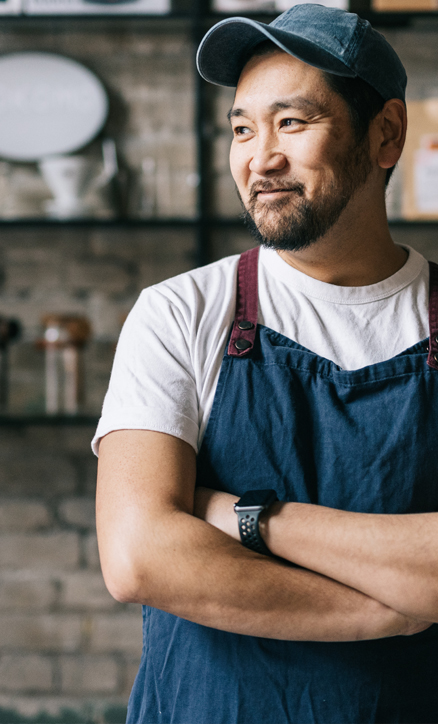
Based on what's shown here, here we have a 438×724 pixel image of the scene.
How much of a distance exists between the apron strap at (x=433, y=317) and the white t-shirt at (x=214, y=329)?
0.04ft

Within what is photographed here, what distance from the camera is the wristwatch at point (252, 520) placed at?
3.06ft

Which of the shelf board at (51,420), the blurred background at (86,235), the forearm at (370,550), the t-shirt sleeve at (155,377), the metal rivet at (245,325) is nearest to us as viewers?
the forearm at (370,550)

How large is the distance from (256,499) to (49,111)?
1.93 meters

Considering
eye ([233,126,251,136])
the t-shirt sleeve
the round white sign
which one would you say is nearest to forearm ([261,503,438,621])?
the t-shirt sleeve

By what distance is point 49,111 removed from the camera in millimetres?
2369

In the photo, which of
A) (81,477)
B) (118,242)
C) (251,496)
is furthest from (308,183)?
(81,477)

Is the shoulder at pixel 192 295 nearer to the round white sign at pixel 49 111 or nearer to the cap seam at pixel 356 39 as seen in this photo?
the cap seam at pixel 356 39

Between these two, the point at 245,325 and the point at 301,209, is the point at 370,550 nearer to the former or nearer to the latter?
the point at 245,325

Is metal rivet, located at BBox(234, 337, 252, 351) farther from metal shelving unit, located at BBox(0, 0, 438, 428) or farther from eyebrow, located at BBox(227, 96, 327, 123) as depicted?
metal shelving unit, located at BBox(0, 0, 438, 428)

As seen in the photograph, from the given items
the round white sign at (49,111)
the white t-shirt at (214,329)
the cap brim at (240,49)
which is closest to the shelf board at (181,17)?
the round white sign at (49,111)

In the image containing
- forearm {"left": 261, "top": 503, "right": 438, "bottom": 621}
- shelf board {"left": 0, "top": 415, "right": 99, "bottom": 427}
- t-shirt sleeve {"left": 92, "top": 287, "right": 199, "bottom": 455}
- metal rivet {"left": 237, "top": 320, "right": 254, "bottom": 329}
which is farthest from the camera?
shelf board {"left": 0, "top": 415, "right": 99, "bottom": 427}

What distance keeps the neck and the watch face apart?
417mm

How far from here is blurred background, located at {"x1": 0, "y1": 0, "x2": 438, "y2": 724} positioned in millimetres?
2322

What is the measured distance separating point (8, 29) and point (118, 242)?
2.85 feet
